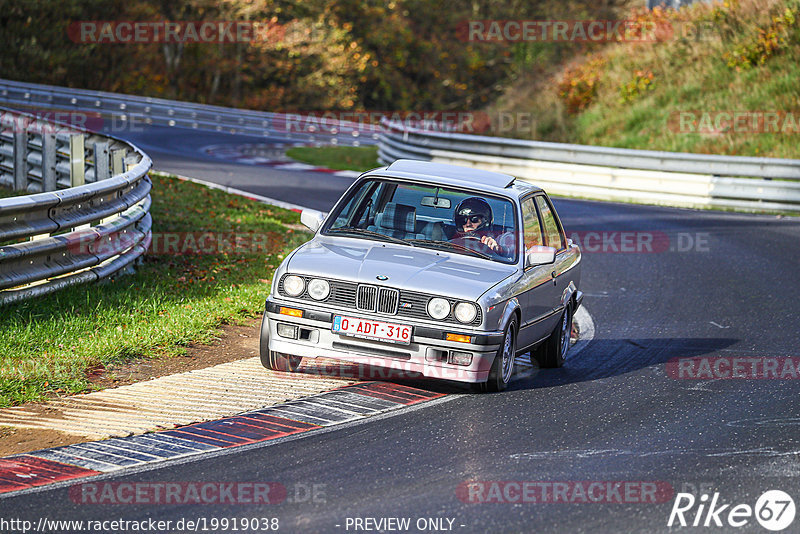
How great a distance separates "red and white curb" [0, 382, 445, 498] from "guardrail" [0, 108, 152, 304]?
2.96m

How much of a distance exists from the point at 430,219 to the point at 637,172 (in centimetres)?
1513

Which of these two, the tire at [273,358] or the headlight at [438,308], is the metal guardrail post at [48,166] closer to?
the tire at [273,358]

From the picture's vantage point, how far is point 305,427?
21.7 ft

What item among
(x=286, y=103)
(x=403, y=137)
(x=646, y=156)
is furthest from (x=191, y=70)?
(x=646, y=156)

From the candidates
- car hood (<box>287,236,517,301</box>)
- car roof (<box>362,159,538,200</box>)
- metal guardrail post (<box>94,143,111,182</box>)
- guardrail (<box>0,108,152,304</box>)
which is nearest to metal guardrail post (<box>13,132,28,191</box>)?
guardrail (<box>0,108,152,304</box>)

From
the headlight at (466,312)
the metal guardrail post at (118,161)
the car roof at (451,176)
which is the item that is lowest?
the headlight at (466,312)

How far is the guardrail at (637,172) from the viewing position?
21281 mm

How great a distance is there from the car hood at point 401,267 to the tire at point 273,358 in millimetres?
521

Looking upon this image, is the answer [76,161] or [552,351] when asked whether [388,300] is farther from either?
[76,161]

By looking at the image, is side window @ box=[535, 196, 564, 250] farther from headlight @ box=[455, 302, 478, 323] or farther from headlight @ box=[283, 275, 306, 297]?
headlight @ box=[283, 275, 306, 297]

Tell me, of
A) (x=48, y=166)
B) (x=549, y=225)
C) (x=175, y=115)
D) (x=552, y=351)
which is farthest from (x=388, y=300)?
(x=175, y=115)

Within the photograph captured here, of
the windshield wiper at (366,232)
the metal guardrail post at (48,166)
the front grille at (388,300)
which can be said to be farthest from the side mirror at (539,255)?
the metal guardrail post at (48,166)

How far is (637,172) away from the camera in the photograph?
22.7 metres

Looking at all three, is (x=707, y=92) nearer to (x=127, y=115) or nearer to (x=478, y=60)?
(x=127, y=115)
